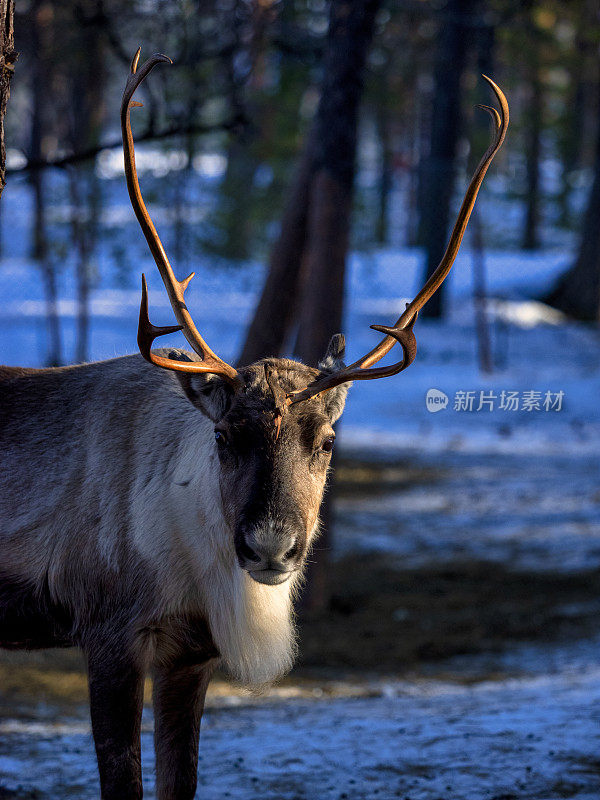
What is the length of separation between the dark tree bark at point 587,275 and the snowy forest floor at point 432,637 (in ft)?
8.14

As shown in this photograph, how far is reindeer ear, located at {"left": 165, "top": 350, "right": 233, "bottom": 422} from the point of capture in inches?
116

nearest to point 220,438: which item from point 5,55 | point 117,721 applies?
point 117,721

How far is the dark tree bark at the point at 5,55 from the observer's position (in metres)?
3.11

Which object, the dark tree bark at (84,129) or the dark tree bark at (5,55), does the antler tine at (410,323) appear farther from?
the dark tree bark at (84,129)

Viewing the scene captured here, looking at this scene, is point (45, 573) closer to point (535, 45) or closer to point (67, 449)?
point (67, 449)

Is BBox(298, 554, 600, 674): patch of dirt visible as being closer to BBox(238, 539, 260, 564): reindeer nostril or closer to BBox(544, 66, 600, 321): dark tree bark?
BBox(238, 539, 260, 564): reindeer nostril

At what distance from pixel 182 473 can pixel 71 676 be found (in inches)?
128

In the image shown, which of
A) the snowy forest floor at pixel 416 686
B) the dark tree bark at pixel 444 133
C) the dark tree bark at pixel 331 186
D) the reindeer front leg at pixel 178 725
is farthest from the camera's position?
the dark tree bark at pixel 444 133

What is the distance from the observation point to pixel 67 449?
3.41m

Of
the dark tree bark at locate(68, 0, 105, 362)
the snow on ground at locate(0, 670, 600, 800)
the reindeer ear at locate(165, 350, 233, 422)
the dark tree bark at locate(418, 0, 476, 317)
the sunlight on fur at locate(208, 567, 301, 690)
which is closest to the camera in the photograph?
the reindeer ear at locate(165, 350, 233, 422)

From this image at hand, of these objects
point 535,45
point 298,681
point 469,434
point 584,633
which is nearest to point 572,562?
point 584,633

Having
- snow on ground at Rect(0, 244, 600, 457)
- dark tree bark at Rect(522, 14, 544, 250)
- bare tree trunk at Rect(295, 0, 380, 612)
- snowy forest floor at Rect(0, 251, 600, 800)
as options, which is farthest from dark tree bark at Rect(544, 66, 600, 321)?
bare tree trunk at Rect(295, 0, 380, 612)

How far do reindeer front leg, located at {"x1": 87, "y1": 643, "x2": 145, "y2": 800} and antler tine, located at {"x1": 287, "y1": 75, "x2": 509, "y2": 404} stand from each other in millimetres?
1019

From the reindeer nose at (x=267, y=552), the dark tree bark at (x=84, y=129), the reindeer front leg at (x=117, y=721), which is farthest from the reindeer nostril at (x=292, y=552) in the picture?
the dark tree bark at (x=84, y=129)
